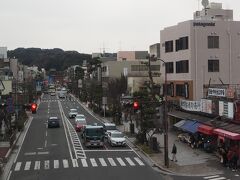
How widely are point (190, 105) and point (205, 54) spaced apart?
26.5 feet

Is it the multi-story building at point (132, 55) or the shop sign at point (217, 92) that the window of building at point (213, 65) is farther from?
the multi-story building at point (132, 55)

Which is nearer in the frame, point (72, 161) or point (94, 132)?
point (72, 161)

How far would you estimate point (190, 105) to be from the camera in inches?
2061

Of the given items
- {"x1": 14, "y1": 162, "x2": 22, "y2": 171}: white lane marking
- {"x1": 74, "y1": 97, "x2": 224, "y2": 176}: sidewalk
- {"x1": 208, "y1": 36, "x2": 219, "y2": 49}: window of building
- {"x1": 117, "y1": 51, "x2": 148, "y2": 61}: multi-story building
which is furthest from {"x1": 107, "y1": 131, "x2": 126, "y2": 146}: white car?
{"x1": 117, "y1": 51, "x2": 148, "y2": 61}: multi-story building

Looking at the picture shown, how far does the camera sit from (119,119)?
71000 mm

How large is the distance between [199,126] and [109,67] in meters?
77.8

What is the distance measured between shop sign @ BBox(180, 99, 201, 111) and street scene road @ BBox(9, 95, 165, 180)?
8384mm

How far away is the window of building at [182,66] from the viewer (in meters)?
57.8

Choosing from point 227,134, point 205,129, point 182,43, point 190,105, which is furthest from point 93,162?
point 182,43

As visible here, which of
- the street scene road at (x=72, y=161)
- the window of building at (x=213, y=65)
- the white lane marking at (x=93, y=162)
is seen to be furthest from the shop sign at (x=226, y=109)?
the window of building at (x=213, y=65)

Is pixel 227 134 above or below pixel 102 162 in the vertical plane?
above

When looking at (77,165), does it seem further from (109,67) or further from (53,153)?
(109,67)

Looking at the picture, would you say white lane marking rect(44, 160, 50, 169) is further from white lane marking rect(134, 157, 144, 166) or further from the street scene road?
white lane marking rect(134, 157, 144, 166)

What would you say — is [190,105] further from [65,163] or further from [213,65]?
[65,163]
